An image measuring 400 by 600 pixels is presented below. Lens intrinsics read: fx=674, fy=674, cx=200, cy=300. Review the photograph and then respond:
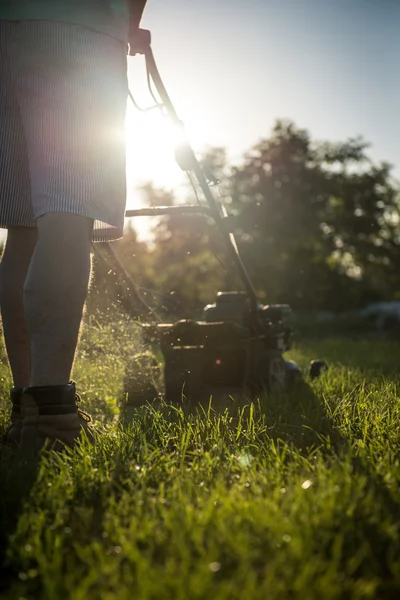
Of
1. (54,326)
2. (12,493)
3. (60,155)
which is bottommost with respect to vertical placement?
(12,493)

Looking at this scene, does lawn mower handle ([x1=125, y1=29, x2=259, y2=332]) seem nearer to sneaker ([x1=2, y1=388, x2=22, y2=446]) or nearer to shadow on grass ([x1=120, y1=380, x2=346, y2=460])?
shadow on grass ([x1=120, y1=380, x2=346, y2=460])

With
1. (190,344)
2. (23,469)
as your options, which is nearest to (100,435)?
(23,469)

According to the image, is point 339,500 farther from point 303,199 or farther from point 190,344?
point 303,199

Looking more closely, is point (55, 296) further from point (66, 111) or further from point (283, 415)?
point (283, 415)

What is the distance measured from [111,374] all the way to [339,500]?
2.86 meters

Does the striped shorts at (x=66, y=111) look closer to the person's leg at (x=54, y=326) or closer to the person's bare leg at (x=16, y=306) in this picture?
the person's leg at (x=54, y=326)

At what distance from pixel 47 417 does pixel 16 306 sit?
66 centimetres

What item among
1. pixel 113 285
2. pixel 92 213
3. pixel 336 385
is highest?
pixel 92 213

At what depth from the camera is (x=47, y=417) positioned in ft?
7.10

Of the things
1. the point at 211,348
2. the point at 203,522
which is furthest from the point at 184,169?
the point at 203,522

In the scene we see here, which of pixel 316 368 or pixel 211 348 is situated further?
pixel 316 368

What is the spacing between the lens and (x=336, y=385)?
4.07 metres

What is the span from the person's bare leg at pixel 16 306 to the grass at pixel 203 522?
61cm

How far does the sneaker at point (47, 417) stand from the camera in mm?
2158
